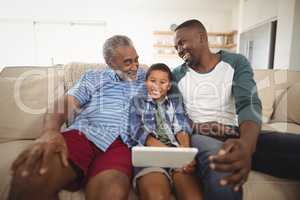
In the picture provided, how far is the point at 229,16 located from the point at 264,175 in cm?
492

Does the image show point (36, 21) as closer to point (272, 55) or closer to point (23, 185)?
point (272, 55)

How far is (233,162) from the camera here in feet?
2.20

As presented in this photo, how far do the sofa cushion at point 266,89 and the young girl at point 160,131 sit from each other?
873 millimetres

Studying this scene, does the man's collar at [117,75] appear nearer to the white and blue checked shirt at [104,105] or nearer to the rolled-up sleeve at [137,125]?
the white and blue checked shirt at [104,105]

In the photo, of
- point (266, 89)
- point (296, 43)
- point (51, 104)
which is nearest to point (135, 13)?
point (296, 43)

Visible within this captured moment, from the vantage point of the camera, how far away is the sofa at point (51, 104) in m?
0.97

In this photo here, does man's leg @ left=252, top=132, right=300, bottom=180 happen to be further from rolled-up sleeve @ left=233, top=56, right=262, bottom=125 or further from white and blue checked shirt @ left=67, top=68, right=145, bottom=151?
white and blue checked shirt @ left=67, top=68, right=145, bottom=151

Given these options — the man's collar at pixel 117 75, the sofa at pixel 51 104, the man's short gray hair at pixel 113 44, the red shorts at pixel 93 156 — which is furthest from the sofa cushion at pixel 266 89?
the red shorts at pixel 93 156

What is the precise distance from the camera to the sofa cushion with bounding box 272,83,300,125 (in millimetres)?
1639

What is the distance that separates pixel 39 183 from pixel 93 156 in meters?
0.29

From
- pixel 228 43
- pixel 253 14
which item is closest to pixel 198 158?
pixel 253 14

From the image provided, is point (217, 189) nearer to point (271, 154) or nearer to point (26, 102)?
point (271, 154)

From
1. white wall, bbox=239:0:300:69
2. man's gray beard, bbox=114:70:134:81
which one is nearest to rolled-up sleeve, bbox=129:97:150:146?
man's gray beard, bbox=114:70:134:81

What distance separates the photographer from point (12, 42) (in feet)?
16.3
